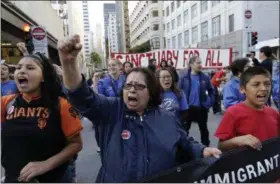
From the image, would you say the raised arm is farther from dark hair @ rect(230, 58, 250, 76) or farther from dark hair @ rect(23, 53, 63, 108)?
dark hair @ rect(230, 58, 250, 76)

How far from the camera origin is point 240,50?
120 feet

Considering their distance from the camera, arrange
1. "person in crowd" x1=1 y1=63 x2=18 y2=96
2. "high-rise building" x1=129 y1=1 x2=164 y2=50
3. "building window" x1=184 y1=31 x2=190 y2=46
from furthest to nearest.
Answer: "high-rise building" x1=129 y1=1 x2=164 y2=50
"building window" x1=184 y1=31 x2=190 y2=46
"person in crowd" x1=1 y1=63 x2=18 y2=96

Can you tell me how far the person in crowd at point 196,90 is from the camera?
20.0ft

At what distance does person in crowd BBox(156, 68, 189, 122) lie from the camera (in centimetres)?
496

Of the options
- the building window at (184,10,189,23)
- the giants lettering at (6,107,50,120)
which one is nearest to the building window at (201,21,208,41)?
the building window at (184,10,189,23)

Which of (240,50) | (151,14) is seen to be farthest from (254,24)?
(151,14)

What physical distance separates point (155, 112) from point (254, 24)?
36435mm

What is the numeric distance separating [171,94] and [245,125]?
2.37 metres

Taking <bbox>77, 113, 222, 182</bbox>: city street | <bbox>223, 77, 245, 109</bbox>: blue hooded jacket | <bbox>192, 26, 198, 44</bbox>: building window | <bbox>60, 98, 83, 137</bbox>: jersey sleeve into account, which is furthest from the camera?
<bbox>192, 26, 198, 44</bbox>: building window

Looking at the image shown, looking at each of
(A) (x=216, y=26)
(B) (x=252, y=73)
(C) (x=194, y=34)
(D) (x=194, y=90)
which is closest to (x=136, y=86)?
(B) (x=252, y=73)

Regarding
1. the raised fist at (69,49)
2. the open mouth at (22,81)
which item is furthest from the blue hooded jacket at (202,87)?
the raised fist at (69,49)

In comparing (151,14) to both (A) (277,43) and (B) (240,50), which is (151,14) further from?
(A) (277,43)

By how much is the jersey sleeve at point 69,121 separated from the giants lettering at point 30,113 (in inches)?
4.1

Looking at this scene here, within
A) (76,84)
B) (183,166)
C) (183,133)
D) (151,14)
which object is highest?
(151,14)
